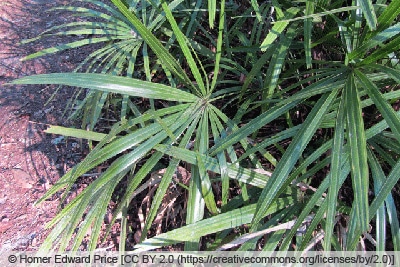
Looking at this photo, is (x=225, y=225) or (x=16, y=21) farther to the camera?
(x=16, y=21)

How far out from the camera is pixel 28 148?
1.60 meters

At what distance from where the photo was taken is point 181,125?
97 cm

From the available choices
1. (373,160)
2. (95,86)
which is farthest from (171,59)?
(373,160)

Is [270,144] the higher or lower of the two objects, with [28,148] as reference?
lower

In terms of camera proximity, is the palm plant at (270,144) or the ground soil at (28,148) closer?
the palm plant at (270,144)

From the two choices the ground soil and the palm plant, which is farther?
the ground soil

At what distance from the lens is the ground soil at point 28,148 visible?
139 cm

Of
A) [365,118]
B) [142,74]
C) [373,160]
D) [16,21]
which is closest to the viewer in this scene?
[373,160]

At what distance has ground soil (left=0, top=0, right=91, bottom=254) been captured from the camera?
139cm

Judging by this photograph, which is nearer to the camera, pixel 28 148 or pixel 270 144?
pixel 270 144

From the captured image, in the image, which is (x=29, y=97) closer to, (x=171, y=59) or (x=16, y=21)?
(x=16, y=21)

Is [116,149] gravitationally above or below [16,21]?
below

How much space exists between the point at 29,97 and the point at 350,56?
1454mm

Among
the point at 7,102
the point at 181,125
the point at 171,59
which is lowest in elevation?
the point at 181,125
